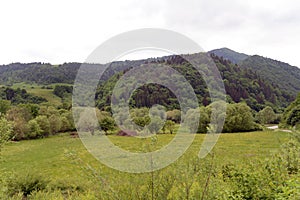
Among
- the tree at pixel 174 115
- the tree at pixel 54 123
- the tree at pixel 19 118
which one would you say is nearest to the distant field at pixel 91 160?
the tree at pixel 174 115

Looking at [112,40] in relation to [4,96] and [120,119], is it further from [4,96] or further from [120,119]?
[4,96]

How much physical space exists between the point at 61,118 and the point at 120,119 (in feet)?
219

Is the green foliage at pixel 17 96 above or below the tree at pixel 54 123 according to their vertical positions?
above

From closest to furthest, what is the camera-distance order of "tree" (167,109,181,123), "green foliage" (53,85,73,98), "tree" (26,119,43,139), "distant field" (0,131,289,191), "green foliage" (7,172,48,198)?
1. "distant field" (0,131,289,191)
2. "green foliage" (7,172,48,198)
3. "tree" (167,109,181,123)
4. "tree" (26,119,43,139)
5. "green foliage" (53,85,73,98)

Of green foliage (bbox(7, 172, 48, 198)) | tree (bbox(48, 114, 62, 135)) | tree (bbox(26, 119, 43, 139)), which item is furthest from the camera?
tree (bbox(48, 114, 62, 135))

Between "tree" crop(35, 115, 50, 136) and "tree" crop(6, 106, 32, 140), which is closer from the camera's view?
"tree" crop(6, 106, 32, 140)

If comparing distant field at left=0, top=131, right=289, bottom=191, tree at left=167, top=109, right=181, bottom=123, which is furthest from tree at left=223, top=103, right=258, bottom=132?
tree at left=167, top=109, right=181, bottom=123

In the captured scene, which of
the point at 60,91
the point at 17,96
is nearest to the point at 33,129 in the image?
the point at 17,96

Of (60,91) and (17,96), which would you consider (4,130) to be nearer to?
(17,96)

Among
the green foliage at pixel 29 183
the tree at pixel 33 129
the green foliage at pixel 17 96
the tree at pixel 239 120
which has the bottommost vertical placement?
the tree at pixel 33 129

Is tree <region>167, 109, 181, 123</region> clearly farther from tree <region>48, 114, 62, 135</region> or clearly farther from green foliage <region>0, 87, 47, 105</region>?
green foliage <region>0, 87, 47, 105</region>

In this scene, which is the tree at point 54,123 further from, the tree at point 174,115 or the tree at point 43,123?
the tree at point 174,115

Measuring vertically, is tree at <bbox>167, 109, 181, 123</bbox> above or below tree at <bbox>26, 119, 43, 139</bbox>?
above

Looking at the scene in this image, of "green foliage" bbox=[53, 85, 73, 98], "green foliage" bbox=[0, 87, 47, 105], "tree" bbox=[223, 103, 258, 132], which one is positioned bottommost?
"tree" bbox=[223, 103, 258, 132]
